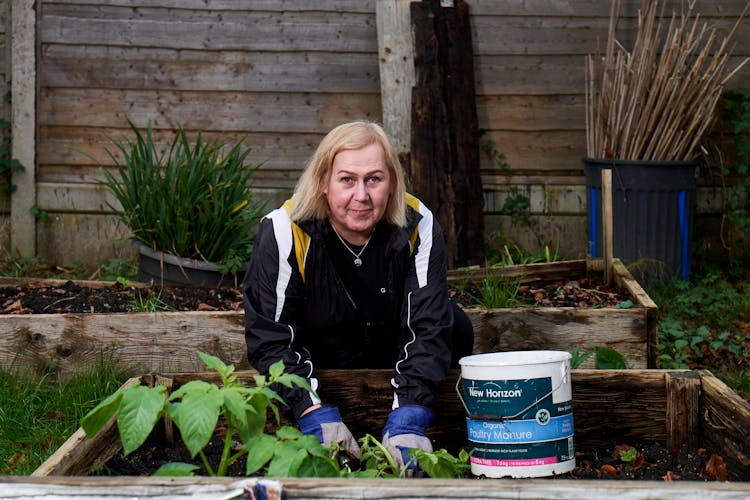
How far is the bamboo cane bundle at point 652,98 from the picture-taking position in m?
5.12

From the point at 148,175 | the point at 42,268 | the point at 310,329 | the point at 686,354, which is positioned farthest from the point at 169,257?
the point at 686,354

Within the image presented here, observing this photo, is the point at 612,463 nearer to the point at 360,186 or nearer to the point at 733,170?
the point at 360,186

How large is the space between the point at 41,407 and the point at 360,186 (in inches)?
54.4

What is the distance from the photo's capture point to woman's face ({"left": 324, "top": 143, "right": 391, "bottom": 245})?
2.59m

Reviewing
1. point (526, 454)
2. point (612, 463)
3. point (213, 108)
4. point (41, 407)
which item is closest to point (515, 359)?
point (526, 454)

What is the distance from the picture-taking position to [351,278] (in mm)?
2787

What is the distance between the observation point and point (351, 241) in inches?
109

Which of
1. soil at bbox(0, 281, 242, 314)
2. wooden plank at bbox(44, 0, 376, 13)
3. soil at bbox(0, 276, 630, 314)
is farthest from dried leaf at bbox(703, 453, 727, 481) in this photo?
wooden plank at bbox(44, 0, 376, 13)

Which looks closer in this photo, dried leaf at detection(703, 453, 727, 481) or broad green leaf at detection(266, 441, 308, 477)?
broad green leaf at detection(266, 441, 308, 477)

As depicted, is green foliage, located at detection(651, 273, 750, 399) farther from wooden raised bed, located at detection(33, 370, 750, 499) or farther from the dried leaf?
the dried leaf

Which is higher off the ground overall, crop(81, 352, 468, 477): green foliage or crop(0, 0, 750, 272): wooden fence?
crop(0, 0, 750, 272): wooden fence

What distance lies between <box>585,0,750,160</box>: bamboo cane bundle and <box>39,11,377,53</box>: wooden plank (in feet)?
4.52

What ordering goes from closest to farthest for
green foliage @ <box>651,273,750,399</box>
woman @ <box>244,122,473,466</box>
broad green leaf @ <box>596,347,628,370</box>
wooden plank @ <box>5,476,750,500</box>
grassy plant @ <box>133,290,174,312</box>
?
wooden plank @ <box>5,476,750,500</box> < woman @ <box>244,122,473,466</box> < broad green leaf @ <box>596,347,628,370</box> < grassy plant @ <box>133,290,174,312</box> < green foliage @ <box>651,273,750,399</box>

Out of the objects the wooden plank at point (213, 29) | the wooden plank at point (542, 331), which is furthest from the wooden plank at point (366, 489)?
the wooden plank at point (213, 29)
